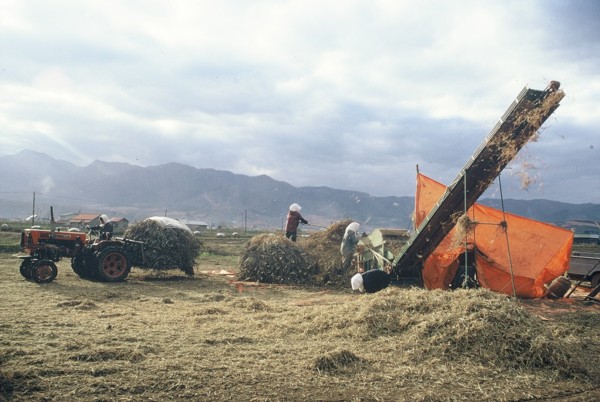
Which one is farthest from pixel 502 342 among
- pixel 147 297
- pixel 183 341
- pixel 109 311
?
pixel 147 297

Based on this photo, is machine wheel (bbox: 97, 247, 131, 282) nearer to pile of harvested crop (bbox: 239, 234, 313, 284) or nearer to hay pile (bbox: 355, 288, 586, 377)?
pile of harvested crop (bbox: 239, 234, 313, 284)

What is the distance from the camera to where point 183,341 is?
5949mm

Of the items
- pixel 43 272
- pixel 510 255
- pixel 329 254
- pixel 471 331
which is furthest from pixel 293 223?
pixel 471 331

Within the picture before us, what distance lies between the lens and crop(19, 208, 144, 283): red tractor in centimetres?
1260

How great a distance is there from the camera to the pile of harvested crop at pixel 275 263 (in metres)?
13.9

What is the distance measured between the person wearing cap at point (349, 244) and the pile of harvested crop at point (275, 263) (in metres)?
1.17

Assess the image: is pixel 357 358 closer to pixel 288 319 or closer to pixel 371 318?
pixel 371 318

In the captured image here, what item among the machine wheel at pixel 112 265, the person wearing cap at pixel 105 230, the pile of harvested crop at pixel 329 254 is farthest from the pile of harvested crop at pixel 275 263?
the person wearing cap at pixel 105 230

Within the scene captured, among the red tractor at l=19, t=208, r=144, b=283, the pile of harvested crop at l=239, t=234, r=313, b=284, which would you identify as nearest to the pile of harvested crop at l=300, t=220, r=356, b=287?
the pile of harvested crop at l=239, t=234, r=313, b=284

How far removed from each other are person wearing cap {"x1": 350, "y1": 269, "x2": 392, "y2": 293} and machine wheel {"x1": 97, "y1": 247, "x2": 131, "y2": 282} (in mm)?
6700

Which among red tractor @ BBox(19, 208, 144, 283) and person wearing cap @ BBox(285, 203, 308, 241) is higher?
person wearing cap @ BBox(285, 203, 308, 241)

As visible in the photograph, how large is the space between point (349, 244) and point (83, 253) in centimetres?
749

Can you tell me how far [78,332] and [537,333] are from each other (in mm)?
5787

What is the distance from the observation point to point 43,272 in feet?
39.4
